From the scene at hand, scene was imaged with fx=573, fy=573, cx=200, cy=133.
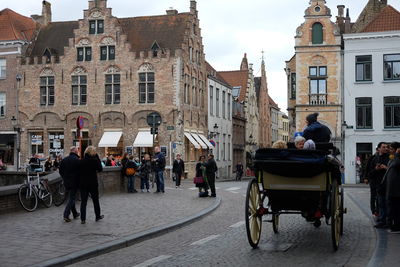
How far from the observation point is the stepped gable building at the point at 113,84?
4181cm

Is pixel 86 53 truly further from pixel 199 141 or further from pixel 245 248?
pixel 245 248

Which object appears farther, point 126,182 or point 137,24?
point 137,24

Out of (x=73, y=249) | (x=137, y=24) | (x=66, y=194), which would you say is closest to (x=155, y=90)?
(x=137, y=24)

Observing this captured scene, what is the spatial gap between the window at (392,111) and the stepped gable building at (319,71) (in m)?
3.47

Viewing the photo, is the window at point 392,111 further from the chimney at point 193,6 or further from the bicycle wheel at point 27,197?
the bicycle wheel at point 27,197

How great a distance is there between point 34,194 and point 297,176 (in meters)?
8.64

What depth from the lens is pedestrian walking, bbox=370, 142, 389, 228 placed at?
460 inches

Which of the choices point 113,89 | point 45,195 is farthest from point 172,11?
point 45,195

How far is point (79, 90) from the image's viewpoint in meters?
43.5

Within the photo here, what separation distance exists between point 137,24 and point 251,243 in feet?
125

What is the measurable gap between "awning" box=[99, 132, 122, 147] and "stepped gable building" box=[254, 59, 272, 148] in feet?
120

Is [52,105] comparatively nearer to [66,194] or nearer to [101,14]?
[101,14]

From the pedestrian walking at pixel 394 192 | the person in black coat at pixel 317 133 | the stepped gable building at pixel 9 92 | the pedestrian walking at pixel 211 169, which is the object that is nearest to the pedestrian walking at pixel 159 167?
the pedestrian walking at pixel 211 169

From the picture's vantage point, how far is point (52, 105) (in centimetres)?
4400
